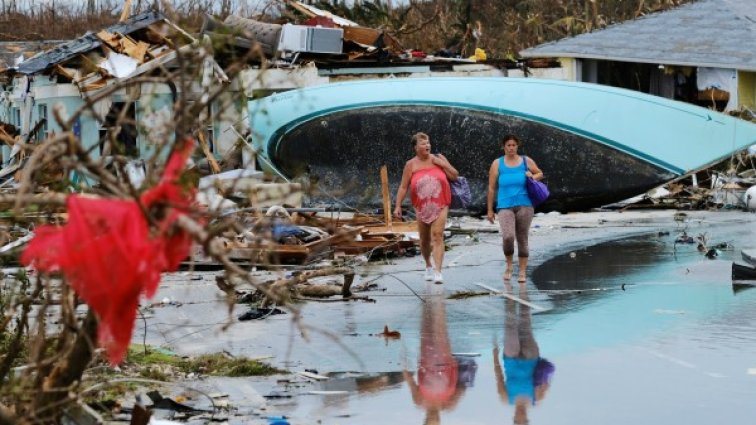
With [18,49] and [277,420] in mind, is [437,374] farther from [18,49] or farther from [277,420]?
[18,49]

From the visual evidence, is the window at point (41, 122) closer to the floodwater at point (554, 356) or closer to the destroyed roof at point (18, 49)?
the destroyed roof at point (18, 49)

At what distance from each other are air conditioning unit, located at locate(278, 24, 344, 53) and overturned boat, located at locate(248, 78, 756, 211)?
1.95m

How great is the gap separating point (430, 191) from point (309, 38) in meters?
15.5

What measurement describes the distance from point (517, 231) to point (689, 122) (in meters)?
12.1

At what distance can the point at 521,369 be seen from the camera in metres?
11.2

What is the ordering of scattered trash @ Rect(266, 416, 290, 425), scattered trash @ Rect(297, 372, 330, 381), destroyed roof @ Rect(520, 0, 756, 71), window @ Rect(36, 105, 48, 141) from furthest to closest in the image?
destroyed roof @ Rect(520, 0, 756, 71) → window @ Rect(36, 105, 48, 141) → scattered trash @ Rect(297, 372, 330, 381) → scattered trash @ Rect(266, 416, 290, 425)

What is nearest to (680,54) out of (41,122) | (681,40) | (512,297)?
(681,40)

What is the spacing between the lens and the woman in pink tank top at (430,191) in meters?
17.0

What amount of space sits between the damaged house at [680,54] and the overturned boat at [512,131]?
4.81 metres

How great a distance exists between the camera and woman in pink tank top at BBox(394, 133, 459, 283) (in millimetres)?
17031

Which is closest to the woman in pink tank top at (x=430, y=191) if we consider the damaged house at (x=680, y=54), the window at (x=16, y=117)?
the damaged house at (x=680, y=54)

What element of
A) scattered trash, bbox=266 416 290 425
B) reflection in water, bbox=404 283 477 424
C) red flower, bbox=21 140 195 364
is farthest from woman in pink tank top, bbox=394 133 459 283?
red flower, bbox=21 140 195 364

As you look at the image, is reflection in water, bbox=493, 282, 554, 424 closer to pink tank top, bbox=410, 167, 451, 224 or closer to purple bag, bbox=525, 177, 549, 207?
purple bag, bbox=525, 177, 549, 207

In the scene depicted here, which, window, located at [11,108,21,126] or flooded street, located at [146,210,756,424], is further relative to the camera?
window, located at [11,108,21,126]
